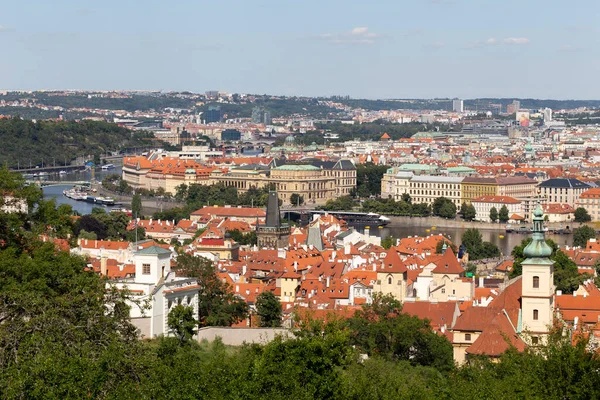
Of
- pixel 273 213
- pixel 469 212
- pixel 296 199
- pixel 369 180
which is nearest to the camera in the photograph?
pixel 273 213

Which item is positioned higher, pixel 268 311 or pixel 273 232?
pixel 268 311

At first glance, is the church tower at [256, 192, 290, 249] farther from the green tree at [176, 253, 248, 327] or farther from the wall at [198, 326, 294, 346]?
the wall at [198, 326, 294, 346]

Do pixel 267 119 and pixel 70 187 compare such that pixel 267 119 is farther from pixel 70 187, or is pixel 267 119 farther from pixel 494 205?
pixel 494 205

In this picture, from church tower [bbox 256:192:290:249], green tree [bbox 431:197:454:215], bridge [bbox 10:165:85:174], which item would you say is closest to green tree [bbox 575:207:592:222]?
green tree [bbox 431:197:454:215]

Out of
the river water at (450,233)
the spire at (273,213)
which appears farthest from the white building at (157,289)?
the river water at (450,233)

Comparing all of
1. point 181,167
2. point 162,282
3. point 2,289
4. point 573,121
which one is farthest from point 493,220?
point 573,121

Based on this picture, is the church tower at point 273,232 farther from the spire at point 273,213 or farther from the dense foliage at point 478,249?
the dense foliage at point 478,249

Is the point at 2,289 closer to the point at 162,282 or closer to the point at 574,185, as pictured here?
the point at 162,282

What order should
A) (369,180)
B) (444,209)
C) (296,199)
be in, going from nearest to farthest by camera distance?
1. (444,209)
2. (296,199)
3. (369,180)

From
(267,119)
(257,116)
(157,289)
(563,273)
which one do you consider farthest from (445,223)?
→ (257,116)
